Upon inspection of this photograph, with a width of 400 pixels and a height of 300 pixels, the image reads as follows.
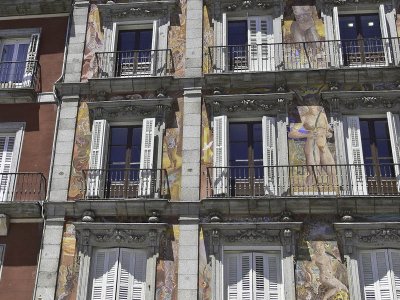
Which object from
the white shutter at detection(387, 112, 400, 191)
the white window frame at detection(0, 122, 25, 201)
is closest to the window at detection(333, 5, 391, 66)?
the white shutter at detection(387, 112, 400, 191)

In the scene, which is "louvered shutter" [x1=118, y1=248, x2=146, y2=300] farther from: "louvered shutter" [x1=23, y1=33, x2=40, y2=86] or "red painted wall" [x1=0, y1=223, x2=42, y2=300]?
"louvered shutter" [x1=23, y1=33, x2=40, y2=86]

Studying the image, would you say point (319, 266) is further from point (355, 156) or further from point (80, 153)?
point (80, 153)

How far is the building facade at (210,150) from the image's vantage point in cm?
1662

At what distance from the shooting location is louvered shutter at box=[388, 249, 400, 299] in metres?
15.9

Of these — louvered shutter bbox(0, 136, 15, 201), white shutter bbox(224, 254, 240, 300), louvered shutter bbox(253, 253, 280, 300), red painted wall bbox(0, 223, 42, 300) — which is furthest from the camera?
louvered shutter bbox(0, 136, 15, 201)

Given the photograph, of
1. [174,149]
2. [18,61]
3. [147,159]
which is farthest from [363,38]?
[18,61]

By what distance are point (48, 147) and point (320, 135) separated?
8247 millimetres

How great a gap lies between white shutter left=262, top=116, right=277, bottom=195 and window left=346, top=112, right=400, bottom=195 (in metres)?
2.16

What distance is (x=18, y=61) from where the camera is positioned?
21.0m

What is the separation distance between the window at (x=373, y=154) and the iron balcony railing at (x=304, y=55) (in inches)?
82.6

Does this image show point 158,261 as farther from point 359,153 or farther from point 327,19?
point 327,19

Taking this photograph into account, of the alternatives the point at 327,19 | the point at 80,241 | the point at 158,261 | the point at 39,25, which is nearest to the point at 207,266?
the point at 158,261

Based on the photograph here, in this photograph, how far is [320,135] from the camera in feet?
60.1

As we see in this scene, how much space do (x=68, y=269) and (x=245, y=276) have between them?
484cm
